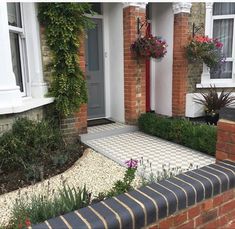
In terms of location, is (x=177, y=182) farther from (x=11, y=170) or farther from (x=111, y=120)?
(x=111, y=120)

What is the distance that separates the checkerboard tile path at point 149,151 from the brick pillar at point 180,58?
1657 millimetres

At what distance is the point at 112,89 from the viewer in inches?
264

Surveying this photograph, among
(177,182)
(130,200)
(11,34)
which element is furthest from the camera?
(11,34)

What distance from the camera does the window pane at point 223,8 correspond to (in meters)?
7.41

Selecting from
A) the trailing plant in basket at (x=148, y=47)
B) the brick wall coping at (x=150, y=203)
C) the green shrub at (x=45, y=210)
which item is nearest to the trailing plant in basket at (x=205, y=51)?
the trailing plant in basket at (x=148, y=47)

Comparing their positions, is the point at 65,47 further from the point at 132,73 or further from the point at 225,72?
the point at 225,72

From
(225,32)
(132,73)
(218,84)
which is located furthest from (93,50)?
(225,32)

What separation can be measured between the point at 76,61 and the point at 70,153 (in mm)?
1665

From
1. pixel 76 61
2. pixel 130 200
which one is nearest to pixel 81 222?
pixel 130 200

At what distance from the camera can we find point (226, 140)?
2.19 meters

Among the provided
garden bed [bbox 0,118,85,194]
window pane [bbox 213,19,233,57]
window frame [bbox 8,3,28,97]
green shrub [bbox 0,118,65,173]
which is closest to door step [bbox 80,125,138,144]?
garden bed [bbox 0,118,85,194]

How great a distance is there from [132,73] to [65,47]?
5.95ft

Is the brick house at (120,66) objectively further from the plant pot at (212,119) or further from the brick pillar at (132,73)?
the plant pot at (212,119)

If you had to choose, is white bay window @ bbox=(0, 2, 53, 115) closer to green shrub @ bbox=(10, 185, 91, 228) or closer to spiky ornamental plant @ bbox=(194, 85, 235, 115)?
green shrub @ bbox=(10, 185, 91, 228)
